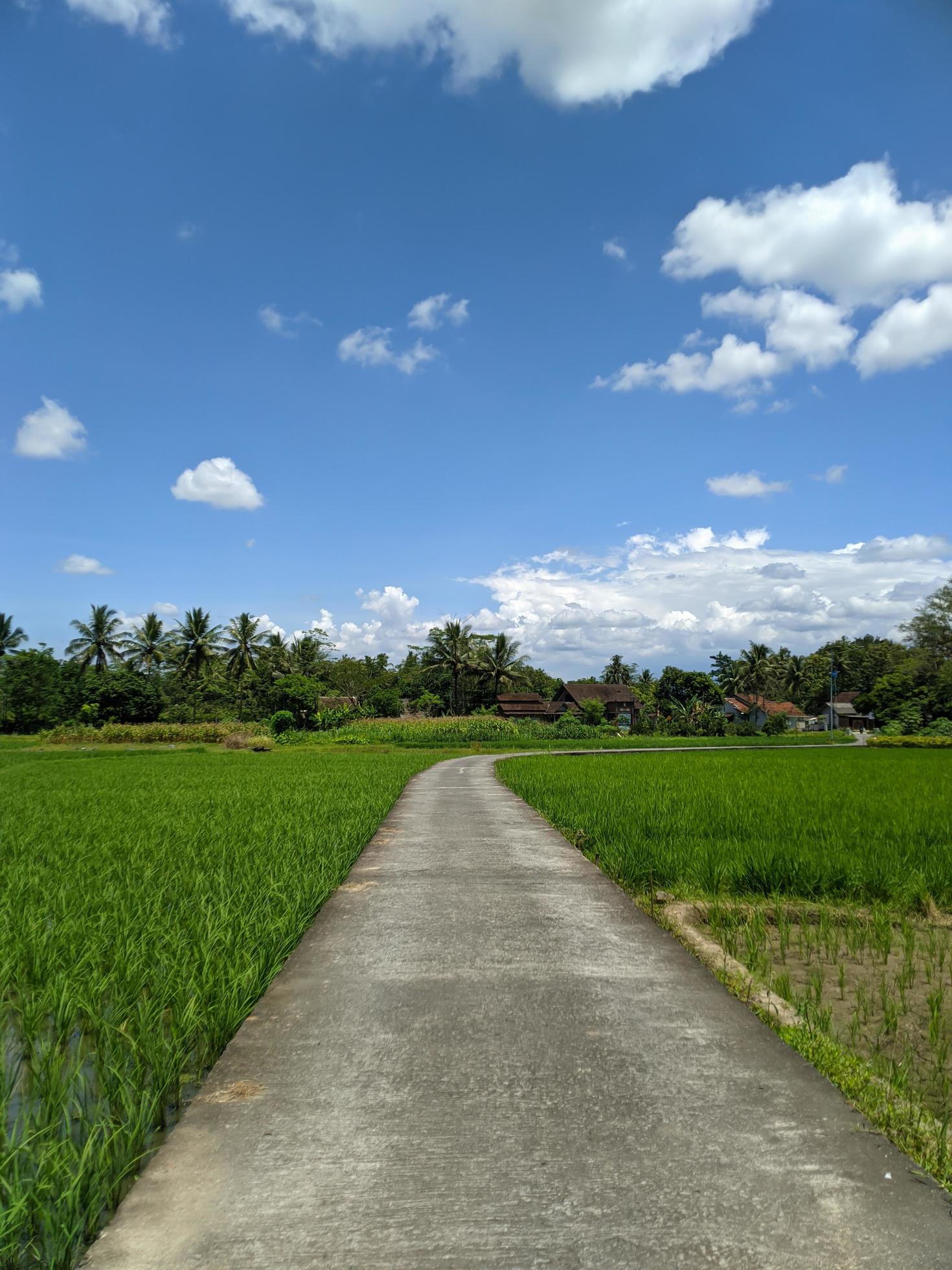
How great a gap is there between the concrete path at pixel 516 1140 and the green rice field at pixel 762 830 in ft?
8.29

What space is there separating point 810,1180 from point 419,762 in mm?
21197

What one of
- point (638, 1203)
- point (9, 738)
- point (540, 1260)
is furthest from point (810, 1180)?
point (9, 738)

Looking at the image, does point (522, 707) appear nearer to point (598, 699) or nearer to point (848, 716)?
point (598, 699)

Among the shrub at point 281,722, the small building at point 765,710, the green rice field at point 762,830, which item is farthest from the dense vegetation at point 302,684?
the green rice field at point 762,830

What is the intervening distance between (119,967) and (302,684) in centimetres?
3992

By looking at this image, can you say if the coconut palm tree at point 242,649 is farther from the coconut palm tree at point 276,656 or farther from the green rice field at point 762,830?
the green rice field at point 762,830

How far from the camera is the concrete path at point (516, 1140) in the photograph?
6.05ft

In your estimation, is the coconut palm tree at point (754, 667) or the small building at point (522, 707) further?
the coconut palm tree at point (754, 667)

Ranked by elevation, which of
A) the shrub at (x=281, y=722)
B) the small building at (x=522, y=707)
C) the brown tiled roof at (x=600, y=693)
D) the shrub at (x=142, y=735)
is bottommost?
the shrub at (x=142, y=735)

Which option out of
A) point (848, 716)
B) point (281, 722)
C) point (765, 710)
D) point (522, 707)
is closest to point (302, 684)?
point (281, 722)

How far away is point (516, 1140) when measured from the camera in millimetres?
2295

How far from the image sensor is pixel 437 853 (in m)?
7.45

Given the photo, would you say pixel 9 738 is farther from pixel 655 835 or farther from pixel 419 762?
pixel 655 835

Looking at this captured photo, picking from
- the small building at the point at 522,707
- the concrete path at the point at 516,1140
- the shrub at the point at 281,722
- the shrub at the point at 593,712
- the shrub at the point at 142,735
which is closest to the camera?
the concrete path at the point at 516,1140
